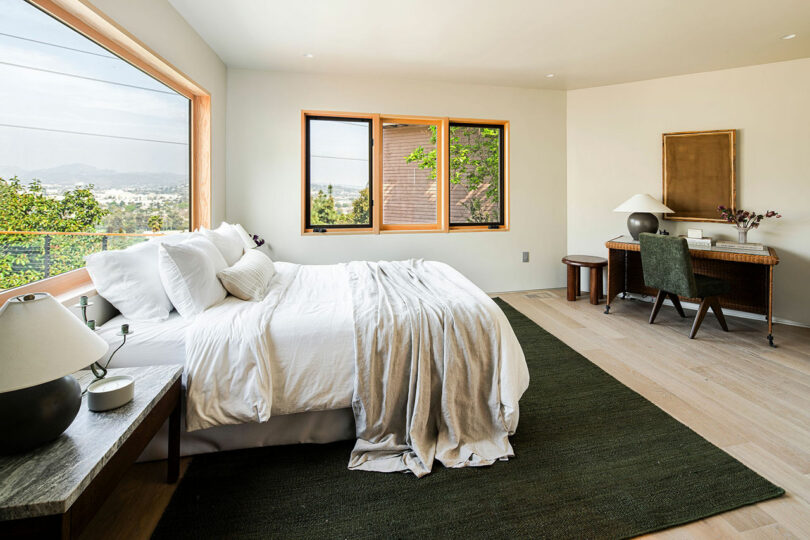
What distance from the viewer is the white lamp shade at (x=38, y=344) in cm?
101

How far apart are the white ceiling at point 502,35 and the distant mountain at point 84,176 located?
129cm

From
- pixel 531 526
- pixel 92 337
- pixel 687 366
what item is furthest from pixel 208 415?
pixel 687 366

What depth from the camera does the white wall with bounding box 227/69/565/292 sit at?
4.41m

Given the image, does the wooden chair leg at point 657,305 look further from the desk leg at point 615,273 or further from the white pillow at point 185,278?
the white pillow at point 185,278

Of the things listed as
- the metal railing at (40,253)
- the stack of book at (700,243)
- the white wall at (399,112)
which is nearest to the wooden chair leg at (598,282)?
the white wall at (399,112)

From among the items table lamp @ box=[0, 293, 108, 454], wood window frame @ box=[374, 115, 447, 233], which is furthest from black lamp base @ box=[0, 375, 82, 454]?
wood window frame @ box=[374, 115, 447, 233]

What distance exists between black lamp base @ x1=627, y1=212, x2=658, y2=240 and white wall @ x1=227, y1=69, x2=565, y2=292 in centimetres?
95

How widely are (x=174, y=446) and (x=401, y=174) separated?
3.83 meters

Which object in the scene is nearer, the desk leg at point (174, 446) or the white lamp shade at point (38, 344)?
the white lamp shade at point (38, 344)

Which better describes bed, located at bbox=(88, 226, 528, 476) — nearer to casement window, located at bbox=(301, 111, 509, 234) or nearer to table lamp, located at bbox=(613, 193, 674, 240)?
casement window, located at bbox=(301, 111, 509, 234)

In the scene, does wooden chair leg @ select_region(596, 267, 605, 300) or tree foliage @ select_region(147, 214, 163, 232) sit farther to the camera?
wooden chair leg @ select_region(596, 267, 605, 300)

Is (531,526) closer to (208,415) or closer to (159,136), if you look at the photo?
(208,415)

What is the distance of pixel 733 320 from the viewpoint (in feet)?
13.4

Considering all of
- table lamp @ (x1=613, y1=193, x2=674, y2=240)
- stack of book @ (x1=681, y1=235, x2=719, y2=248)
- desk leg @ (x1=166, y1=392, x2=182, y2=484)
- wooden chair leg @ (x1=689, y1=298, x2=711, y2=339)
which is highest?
table lamp @ (x1=613, y1=193, x2=674, y2=240)
